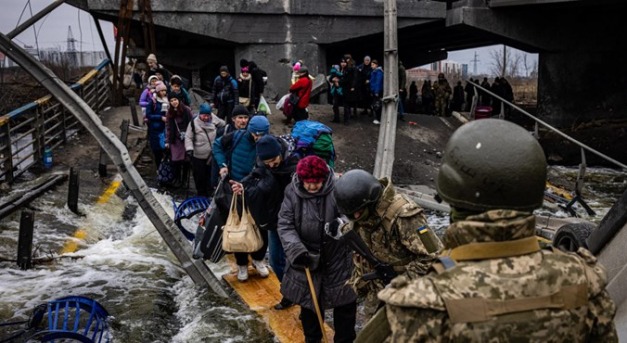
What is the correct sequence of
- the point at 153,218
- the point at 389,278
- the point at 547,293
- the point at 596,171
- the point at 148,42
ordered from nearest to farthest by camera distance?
the point at 547,293
the point at 389,278
the point at 153,218
the point at 596,171
the point at 148,42

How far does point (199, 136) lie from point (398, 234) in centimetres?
611

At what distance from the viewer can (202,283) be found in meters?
6.28

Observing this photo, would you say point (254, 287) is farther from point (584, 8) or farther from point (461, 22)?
point (584, 8)

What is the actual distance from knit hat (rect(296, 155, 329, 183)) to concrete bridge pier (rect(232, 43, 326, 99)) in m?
14.8

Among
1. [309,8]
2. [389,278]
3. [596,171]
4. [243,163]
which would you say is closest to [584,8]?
[596,171]

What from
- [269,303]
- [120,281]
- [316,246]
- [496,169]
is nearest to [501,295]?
[496,169]


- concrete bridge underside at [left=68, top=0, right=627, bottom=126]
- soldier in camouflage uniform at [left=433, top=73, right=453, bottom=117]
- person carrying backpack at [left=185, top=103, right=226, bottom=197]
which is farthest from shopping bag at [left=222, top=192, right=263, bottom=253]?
soldier in camouflage uniform at [left=433, top=73, right=453, bottom=117]

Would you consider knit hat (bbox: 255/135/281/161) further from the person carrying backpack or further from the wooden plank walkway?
the person carrying backpack

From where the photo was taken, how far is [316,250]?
176 inches

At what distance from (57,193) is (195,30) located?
960cm

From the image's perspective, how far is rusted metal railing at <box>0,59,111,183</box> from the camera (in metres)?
9.80

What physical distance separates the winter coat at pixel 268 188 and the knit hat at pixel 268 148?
0.15 m

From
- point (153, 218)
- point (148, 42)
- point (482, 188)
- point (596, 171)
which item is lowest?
point (596, 171)

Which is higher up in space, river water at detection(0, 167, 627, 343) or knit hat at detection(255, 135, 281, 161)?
knit hat at detection(255, 135, 281, 161)
